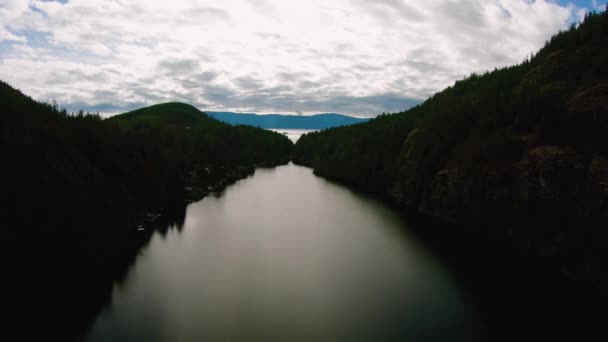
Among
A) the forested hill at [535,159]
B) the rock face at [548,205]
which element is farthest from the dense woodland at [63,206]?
the forested hill at [535,159]

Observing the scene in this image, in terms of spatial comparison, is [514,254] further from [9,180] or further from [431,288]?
[9,180]

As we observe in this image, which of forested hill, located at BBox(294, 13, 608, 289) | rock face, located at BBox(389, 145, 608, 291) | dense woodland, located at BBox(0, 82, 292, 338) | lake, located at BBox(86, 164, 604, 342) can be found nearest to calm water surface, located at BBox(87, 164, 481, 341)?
lake, located at BBox(86, 164, 604, 342)

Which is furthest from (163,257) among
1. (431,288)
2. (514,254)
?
(514,254)

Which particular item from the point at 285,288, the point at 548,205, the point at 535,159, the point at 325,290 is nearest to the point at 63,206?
the point at 285,288

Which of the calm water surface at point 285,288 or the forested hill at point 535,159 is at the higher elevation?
the forested hill at point 535,159

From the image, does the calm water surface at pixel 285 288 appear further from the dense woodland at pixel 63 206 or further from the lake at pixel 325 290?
the dense woodland at pixel 63 206

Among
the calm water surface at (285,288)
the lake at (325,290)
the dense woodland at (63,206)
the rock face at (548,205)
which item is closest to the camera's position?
the calm water surface at (285,288)

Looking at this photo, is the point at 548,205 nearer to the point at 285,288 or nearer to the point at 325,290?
the point at 325,290
